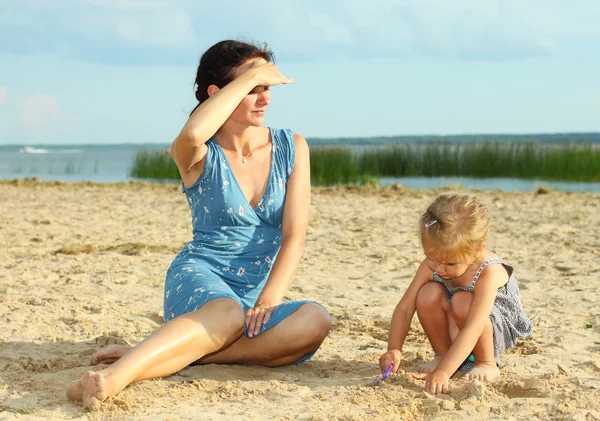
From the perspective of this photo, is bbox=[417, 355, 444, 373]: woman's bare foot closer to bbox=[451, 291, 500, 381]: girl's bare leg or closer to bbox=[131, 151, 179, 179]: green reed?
bbox=[451, 291, 500, 381]: girl's bare leg

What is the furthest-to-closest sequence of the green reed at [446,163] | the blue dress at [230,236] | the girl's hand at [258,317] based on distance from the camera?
the green reed at [446,163] < the blue dress at [230,236] < the girl's hand at [258,317]

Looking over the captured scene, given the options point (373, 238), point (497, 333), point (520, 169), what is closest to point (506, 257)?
point (373, 238)

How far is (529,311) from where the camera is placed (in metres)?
4.39

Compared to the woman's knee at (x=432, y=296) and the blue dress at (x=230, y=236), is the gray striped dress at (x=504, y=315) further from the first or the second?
the blue dress at (x=230, y=236)

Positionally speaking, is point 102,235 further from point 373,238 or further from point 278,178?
point 278,178

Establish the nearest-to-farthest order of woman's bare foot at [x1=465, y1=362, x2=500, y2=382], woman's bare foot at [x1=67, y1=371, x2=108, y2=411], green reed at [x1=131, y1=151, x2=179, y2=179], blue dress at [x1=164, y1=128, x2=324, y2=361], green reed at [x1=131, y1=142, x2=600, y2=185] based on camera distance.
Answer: woman's bare foot at [x1=67, y1=371, x2=108, y2=411], woman's bare foot at [x1=465, y1=362, x2=500, y2=382], blue dress at [x1=164, y1=128, x2=324, y2=361], green reed at [x1=131, y1=142, x2=600, y2=185], green reed at [x1=131, y1=151, x2=179, y2=179]

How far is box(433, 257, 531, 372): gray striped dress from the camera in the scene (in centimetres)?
305

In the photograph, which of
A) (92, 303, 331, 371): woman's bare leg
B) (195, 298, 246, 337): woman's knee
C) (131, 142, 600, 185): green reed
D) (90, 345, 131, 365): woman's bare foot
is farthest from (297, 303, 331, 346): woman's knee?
(131, 142, 600, 185): green reed

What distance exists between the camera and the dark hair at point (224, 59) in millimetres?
3299

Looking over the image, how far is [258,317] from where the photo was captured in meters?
3.17

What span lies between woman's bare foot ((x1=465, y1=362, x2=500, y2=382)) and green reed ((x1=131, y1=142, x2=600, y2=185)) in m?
12.1

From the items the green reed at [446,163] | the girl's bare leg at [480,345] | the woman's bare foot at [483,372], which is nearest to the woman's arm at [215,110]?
the girl's bare leg at [480,345]

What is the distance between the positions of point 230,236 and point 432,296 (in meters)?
0.93

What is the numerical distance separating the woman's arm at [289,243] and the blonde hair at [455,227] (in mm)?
652
